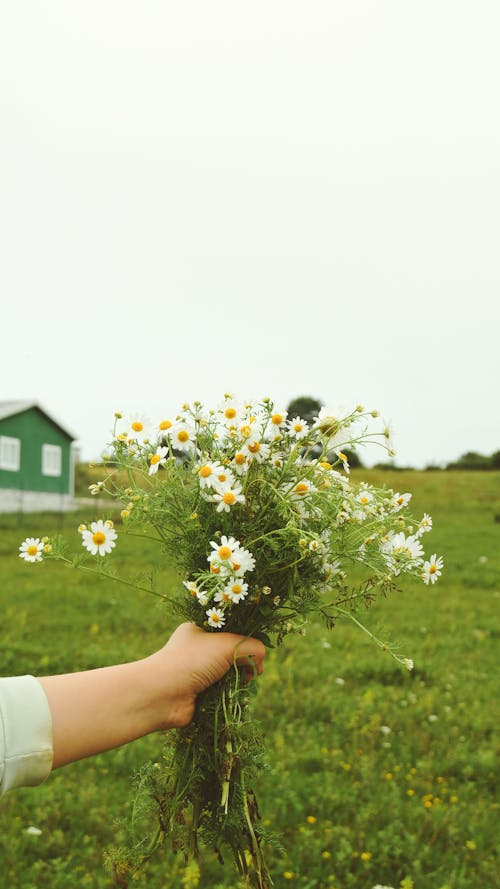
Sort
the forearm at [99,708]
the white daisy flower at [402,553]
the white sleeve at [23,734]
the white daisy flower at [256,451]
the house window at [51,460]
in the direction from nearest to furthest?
the white sleeve at [23,734] < the forearm at [99,708] < the white daisy flower at [256,451] < the white daisy flower at [402,553] < the house window at [51,460]

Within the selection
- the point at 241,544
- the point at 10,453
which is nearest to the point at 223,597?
the point at 241,544

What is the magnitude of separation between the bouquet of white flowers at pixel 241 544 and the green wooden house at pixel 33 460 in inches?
786

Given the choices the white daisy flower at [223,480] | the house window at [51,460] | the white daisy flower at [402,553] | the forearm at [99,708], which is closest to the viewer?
the forearm at [99,708]

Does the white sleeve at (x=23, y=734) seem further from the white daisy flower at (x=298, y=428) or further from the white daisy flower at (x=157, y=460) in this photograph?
the white daisy flower at (x=298, y=428)

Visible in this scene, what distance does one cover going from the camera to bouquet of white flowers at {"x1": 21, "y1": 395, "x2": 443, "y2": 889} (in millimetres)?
2037

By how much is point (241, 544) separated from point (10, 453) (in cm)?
2148

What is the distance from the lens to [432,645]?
689 centimetres

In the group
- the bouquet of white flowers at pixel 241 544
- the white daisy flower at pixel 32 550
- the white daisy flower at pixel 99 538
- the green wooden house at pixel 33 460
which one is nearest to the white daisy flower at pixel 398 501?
the bouquet of white flowers at pixel 241 544

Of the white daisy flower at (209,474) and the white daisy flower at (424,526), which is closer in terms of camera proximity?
the white daisy flower at (209,474)

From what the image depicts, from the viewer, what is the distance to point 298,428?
2.15 metres

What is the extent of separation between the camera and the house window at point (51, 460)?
23766 millimetres

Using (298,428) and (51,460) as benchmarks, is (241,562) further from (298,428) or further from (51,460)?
(51,460)

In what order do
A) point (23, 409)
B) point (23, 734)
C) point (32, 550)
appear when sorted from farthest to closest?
point (23, 409)
point (32, 550)
point (23, 734)

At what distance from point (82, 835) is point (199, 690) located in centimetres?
213
